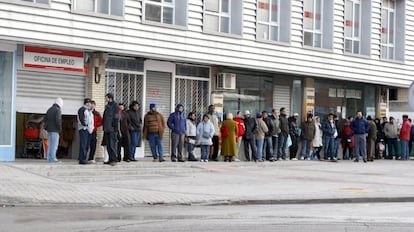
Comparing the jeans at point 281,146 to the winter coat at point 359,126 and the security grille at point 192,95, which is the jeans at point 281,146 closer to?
the security grille at point 192,95

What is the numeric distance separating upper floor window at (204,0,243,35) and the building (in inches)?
1.6

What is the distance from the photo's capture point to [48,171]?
18.5m

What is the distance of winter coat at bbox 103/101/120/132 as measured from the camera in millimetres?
20172

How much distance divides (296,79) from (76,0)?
37.9 feet

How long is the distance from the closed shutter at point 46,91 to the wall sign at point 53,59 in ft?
0.84

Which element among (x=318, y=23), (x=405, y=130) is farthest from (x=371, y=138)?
(x=318, y=23)

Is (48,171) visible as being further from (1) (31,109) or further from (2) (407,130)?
(2) (407,130)

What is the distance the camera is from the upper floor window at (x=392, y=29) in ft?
109

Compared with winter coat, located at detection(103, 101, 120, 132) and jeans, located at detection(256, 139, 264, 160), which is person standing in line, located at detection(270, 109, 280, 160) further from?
winter coat, located at detection(103, 101, 120, 132)

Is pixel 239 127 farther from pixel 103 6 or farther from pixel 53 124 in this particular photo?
pixel 53 124

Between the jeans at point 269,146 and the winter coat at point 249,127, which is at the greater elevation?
the winter coat at point 249,127

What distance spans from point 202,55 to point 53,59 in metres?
5.27

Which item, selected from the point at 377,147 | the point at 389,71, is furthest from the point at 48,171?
the point at 389,71

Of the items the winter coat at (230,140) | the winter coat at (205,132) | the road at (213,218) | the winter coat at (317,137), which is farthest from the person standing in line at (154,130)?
the road at (213,218)
